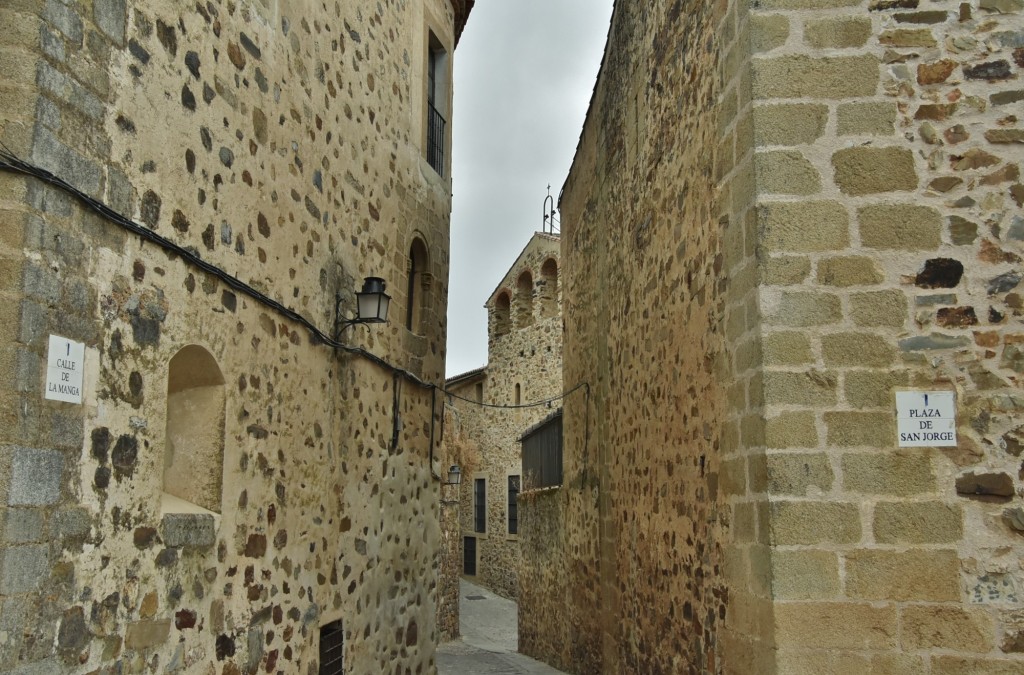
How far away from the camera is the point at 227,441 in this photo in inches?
183

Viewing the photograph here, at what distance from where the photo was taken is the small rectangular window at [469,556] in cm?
2852

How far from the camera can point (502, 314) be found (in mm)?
27406

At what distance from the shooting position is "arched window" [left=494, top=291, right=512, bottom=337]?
88.7 ft

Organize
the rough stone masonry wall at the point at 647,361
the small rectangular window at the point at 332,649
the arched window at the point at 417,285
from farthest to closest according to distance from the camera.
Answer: the arched window at the point at 417,285 < the small rectangular window at the point at 332,649 < the rough stone masonry wall at the point at 647,361

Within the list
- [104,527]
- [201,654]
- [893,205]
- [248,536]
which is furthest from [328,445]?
[893,205]

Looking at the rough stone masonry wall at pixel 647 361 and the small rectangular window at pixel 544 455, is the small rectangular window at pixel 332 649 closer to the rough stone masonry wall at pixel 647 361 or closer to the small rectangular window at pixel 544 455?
the rough stone masonry wall at pixel 647 361

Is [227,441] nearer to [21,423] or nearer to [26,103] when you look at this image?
[21,423]

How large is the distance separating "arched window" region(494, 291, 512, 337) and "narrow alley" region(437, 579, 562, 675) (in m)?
7.55

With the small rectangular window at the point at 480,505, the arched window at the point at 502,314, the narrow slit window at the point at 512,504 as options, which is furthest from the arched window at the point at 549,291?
the small rectangular window at the point at 480,505

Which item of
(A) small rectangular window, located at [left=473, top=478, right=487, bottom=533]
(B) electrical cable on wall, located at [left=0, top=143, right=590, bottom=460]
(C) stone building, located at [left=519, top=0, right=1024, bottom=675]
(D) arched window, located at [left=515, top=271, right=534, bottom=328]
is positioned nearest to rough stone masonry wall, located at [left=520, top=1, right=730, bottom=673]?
(C) stone building, located at [left=519, top=0, right=1024, bottom=675]

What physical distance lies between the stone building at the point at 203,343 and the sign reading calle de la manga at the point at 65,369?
11mm

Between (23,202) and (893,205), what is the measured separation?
365cm

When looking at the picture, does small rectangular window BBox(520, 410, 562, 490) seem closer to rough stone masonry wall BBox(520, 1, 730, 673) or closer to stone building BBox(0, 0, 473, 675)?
rough stone masonry wall BBox(520, 1, 730, 673)

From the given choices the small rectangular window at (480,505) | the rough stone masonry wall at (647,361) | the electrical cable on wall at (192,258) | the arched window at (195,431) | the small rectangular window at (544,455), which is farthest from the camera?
the small rectangular window at (480,505)
